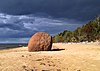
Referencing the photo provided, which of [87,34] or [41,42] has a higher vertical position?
[87,34]

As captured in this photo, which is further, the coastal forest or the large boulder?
the coastal forest

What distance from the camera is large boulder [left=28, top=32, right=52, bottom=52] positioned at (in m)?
31.0

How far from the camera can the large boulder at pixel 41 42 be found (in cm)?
3102

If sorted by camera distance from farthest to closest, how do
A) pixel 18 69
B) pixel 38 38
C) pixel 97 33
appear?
pixel 97 33 < pixel 38 38 < pixel 18 69

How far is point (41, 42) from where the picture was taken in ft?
102

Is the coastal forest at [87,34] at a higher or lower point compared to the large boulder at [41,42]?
higher

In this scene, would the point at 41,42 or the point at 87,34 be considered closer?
the point at 41,42

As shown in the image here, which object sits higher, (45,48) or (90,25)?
(90,25)

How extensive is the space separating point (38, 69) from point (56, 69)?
44.3 inches

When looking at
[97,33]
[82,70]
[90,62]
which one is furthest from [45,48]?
[97,33]

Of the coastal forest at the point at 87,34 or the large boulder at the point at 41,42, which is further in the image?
the coastal forest at the point at 87,34

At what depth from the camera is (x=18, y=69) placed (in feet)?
45.6

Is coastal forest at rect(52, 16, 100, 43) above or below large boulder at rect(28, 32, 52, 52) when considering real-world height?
above

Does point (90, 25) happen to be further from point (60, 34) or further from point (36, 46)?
point (36, 46)
